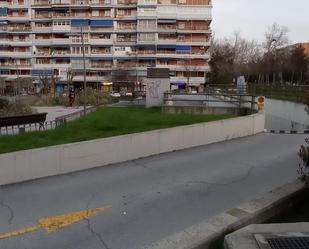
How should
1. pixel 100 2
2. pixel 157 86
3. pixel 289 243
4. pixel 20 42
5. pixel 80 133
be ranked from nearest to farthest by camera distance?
pixel 289 243 < pixel 80 133 < pixel 157 86 < pixel 100 2 < pixel 20 42

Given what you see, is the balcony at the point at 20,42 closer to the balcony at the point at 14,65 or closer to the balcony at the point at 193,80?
the balcony at the point at 14,65

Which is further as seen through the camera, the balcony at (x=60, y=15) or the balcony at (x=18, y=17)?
the balcony at (x=18, y=17)

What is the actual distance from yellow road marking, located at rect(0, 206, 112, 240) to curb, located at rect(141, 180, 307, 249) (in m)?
1.91

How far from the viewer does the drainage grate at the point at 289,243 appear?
3889mm

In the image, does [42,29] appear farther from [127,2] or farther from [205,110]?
[205,110]

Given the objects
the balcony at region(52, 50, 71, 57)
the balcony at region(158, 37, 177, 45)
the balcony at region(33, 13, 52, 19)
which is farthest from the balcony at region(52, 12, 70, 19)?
the balcony at region(158, 37, 177, 45)

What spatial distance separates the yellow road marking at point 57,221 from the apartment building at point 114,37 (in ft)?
227

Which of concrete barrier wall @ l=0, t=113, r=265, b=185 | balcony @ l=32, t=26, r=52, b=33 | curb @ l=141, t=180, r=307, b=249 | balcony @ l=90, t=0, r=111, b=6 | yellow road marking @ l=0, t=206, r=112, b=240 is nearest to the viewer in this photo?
curb @ l=141, t=180, r=307, b=249

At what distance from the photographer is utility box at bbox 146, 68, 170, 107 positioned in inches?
826

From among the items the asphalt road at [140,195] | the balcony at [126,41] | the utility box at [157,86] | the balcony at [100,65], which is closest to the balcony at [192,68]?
the balcony at [126,41]

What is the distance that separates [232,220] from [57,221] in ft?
8.62

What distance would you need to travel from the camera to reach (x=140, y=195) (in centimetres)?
700

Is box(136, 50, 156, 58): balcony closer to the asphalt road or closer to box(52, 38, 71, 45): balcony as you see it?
box(52, 38, 71, 45): balcony

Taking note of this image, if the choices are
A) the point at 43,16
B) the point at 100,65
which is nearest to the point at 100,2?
the point at 43,16
